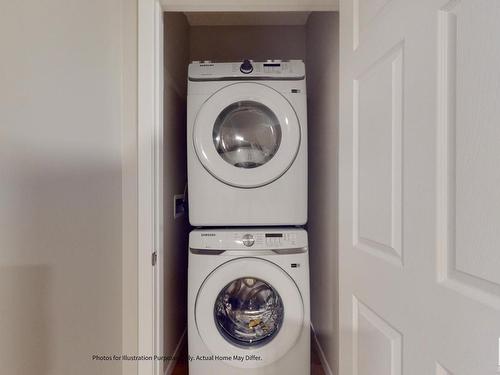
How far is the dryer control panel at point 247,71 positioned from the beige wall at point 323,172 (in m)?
0.21

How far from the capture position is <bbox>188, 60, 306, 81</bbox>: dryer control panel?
5.55 feet

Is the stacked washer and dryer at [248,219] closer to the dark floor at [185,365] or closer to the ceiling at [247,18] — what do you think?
the dark floor at [185,365]

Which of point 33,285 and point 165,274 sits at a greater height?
point 33,285

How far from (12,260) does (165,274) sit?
997mm

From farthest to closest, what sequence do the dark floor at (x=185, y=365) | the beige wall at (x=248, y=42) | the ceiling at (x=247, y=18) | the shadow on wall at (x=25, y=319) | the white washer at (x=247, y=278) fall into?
the beige wall at (x=248, y=42), the ceiling at (x=247, y=18), the dark floor at (x=185, y=365), the white washer at (x=247, y=278), the shadow on wall at (x=25, y=319)

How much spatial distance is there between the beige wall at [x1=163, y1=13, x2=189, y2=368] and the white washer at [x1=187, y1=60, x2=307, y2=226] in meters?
0.15

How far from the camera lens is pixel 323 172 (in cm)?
192

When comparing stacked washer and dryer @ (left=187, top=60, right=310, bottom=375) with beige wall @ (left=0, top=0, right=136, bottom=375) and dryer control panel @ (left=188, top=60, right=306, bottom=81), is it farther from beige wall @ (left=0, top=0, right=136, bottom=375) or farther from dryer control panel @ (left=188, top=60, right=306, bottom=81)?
beige wall @ (left=0, top=0, right=136, bottom=375)

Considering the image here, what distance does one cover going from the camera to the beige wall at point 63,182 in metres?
0.68

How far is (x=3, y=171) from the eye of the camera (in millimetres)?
653
